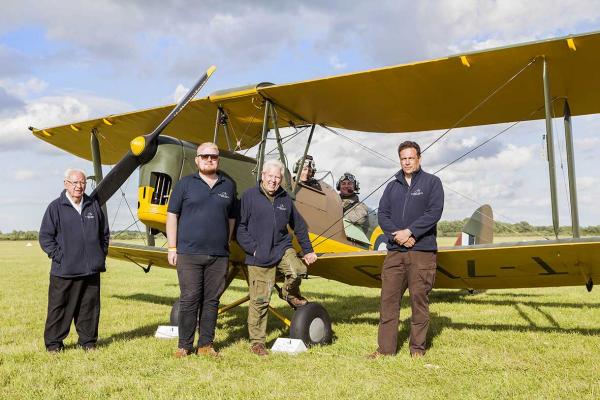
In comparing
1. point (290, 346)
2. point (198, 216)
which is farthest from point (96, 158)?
point (290, 346)

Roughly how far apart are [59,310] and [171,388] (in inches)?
72.5

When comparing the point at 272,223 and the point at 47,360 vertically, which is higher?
the point at 272,223

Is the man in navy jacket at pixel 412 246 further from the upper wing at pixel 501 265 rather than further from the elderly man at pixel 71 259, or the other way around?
the elderly man at pixel 71 259

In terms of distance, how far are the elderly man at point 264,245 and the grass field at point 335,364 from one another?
0.37 m

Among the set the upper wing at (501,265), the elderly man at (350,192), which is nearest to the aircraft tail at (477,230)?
the elderly man at (350,192)

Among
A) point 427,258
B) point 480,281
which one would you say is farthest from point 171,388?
point 480,281

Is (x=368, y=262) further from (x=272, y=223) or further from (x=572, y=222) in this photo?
(x=572, y=222)

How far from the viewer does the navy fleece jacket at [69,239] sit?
4.64 meters

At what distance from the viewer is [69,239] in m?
4.66

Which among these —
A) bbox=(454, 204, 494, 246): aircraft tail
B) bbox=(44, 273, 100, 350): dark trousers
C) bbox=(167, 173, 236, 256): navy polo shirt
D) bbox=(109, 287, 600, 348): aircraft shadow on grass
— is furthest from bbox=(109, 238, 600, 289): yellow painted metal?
bbox=(454, 204, 494, 246): aircraft tail

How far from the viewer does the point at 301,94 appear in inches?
224

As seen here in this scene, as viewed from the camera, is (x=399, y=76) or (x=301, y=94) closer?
(x=399, y=76)

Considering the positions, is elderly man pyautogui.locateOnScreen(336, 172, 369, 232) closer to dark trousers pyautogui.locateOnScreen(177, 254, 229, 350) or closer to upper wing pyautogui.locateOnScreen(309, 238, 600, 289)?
upper wing pyautogui.locateOnScreen(309, 238, 600, 289)

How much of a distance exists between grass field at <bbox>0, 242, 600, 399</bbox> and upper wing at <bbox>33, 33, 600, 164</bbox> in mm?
2336
